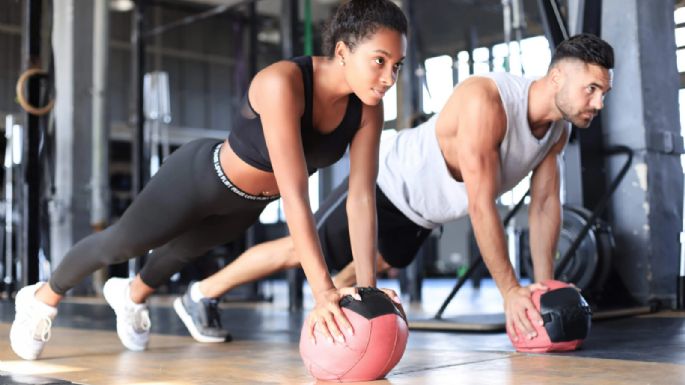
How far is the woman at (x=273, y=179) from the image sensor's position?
1.65 metres

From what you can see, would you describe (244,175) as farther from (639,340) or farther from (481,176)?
(639,340)

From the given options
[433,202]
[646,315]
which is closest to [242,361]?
[433,202]

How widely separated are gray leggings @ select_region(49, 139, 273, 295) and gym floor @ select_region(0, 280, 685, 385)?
0.27m

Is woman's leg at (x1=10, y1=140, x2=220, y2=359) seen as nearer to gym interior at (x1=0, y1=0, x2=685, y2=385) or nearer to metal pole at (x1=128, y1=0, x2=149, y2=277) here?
gym interior at (x1=0, y1=0, x2=685, y2=385)

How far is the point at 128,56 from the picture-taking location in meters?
12.8

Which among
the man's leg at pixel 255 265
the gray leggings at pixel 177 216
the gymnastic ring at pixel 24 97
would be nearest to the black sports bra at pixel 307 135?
the gray leggings at pixel 177 216

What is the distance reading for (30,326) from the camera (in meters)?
2.20

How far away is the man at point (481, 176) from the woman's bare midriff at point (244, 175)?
0.45 m

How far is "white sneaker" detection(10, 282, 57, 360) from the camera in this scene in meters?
2.18

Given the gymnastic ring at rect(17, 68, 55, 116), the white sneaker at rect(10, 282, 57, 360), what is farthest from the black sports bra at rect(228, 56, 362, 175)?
the gymnastic ring at rect(17, 68, 55, 116)

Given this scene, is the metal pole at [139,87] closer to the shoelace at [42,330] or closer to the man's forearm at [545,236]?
the shoelace at [42,330]

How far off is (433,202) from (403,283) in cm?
310

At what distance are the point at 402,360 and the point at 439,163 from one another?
691 mm

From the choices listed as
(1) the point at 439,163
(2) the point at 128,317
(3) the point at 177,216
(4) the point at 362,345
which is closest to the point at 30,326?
(2) the point at 128,317
